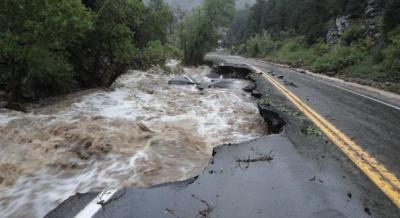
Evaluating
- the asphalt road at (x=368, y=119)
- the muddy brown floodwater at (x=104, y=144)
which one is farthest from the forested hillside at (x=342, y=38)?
the muddy brown floodwater at (x=104, y=144)

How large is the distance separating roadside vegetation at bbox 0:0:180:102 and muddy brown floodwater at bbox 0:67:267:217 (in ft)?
4.44

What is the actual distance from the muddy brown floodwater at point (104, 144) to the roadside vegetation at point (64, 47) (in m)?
1.35

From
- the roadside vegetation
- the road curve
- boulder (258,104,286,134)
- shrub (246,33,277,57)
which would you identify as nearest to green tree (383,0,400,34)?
the road curve

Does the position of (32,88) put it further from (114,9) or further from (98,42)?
(114,9)

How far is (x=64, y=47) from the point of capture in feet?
40.6

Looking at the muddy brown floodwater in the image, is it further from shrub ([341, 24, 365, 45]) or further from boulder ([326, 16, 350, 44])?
boulder ([326, 16, 350, 44])

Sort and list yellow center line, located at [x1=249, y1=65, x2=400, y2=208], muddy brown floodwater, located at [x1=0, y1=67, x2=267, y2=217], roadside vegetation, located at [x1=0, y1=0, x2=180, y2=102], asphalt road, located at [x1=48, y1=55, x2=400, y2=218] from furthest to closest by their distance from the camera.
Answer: roadside vegetation, located at [x1=0, y1=0, x2=180, y2=102]
muddy brown floodwater, located at [x1=0, y1=67, x2=267, y2=217]
yellow center line, located at [x1=249, y1=65, x2=400, y2=208]
asphalt road, located at [x1=48, y1=55, x2=400, y2=218]

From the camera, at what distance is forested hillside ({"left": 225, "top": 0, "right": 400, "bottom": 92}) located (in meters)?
21.3

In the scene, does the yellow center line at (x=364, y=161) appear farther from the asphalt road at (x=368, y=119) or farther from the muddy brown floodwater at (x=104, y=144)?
the muddy brown floodwater at (x=104, y=144)

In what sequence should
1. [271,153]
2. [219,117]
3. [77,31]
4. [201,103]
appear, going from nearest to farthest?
[271,153]
[219,117]
[77,31]
[201,103]

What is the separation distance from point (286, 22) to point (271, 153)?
69.4 m

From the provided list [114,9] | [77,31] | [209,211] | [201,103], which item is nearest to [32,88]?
[77,31]

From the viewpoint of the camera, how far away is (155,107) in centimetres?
1216

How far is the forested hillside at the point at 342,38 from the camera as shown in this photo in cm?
2128
